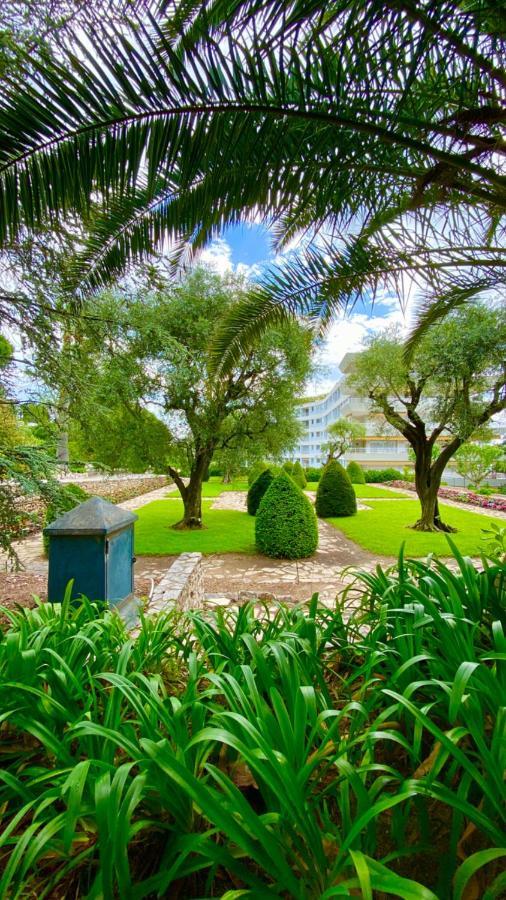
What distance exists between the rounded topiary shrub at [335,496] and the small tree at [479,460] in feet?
26.1

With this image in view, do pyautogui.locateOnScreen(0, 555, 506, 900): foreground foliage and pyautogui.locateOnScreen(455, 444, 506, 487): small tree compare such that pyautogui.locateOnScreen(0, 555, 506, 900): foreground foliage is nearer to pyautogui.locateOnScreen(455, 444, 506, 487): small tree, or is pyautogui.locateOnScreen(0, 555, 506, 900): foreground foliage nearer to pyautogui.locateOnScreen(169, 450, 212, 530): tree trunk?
pyautogui.locateOnScreen(169, 450, 212, 530): tree trunk

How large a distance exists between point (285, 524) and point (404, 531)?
4232 mm

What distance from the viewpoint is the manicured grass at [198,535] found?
8.45 m

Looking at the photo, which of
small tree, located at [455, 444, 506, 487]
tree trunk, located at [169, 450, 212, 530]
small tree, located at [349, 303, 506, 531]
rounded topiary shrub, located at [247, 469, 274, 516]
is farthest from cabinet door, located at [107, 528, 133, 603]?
small tree, located at [455, 444, 506, 487]

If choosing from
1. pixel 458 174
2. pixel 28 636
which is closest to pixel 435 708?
pixel 28 636

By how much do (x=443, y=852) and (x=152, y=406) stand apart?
9.85 meters

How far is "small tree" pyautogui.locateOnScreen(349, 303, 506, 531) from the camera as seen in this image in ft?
29.2

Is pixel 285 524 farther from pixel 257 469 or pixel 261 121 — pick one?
pixel 261 121

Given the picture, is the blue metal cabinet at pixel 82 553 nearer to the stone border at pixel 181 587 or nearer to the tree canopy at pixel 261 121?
the stone border at pixel 181 587

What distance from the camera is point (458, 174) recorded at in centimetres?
267

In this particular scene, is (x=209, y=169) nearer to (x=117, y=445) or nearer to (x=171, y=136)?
(x=171, y=136)

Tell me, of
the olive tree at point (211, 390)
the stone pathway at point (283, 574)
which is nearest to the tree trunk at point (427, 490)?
the stone pathway at point (283, 574)

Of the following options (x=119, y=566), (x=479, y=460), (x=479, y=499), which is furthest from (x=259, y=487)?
(x=479, y=460)

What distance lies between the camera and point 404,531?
Result: 34.1ft
